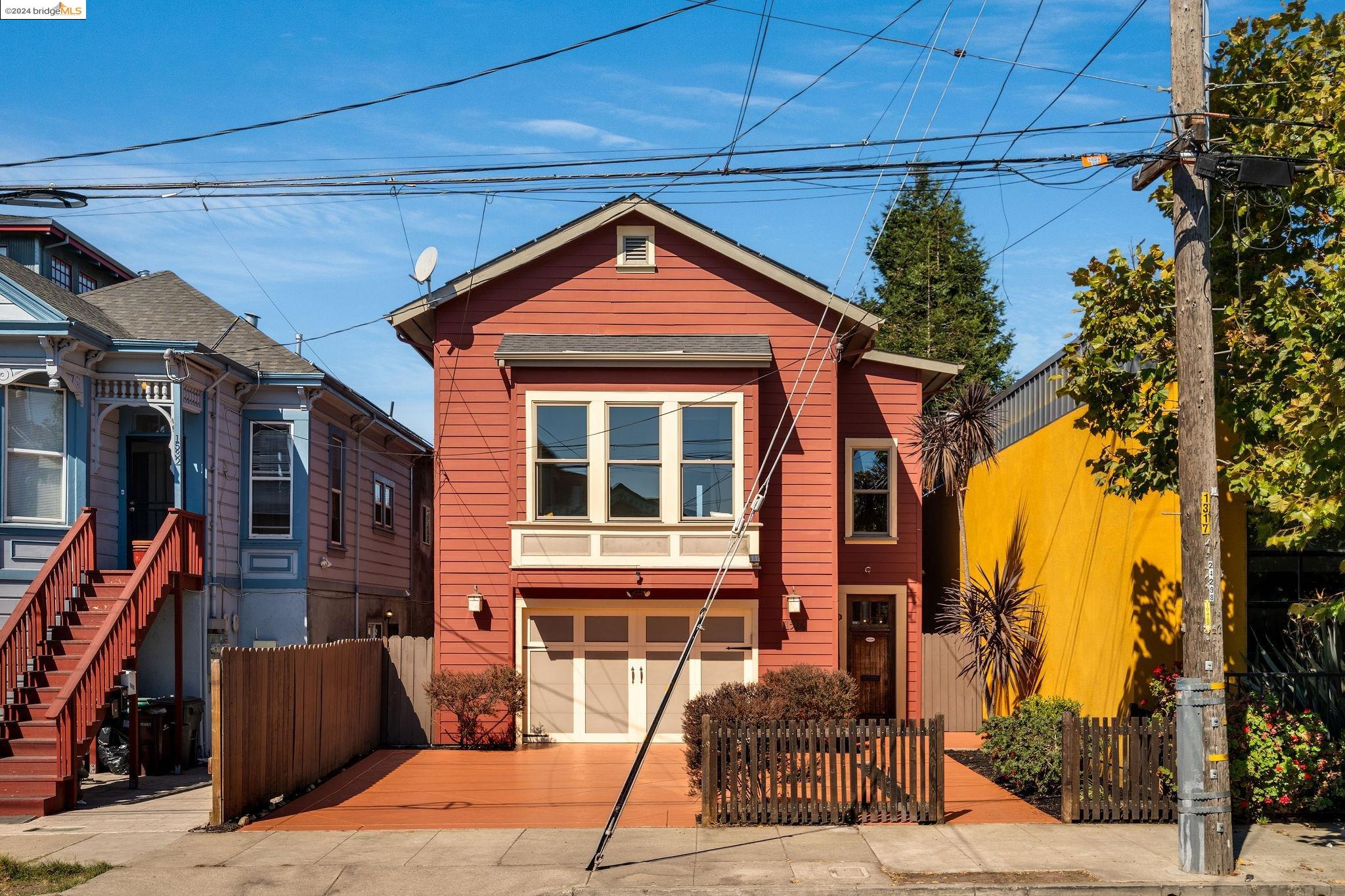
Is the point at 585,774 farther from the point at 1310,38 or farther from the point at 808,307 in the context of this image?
the point at 1310,38

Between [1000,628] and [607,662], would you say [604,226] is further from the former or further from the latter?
[1000,628]

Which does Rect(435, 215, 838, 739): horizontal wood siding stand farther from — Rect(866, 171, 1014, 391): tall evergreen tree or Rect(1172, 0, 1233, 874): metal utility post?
Rect(866, 171, 1014, 391): tall evergreen tree

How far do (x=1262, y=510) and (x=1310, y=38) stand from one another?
5.03m

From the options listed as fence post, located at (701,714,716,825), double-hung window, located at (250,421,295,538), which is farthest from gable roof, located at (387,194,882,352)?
fence post, located at (701,714,716,825)

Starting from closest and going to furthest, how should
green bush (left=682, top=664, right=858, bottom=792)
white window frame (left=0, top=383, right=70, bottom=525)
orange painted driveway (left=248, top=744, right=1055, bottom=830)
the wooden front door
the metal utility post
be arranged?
1. the metal utility post
2. orange painted driveway (left=248, top=744, right=1055, bottom=830)
3. green bush (left=682, top=664, right=858, bottom=792)
4. white window frame (left=0, top=383, right=70, bottom=525)
5. the wooden front door

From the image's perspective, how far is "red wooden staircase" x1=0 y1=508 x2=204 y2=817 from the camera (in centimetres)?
1445

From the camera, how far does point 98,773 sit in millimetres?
17500

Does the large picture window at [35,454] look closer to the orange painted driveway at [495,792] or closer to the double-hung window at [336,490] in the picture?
the double-hung window at [336,490]

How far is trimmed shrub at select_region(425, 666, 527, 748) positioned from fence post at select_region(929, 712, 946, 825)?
27.1 ft

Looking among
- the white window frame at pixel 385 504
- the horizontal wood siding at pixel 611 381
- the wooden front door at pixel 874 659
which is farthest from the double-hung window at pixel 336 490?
the wooden front door at pixel 874 659

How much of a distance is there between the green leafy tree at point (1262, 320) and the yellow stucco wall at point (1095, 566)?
1097 mm

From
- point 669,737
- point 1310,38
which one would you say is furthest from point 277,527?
point 1310,38

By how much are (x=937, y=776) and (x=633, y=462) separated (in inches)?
317

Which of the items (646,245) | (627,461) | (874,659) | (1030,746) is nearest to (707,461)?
(627,461)
